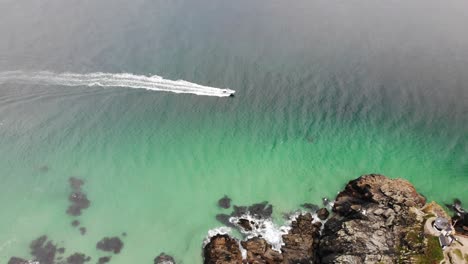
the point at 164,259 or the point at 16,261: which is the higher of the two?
the point at 164,259

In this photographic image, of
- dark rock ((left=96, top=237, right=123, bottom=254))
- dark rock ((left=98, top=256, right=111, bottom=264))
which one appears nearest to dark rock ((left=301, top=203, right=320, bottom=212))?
dark rock ((left=96, top=237, right=123, bottom=254))

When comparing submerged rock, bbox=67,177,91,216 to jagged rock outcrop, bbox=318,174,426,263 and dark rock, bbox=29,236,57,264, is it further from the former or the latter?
jagged rock outcrop, bbox=318,174,426,263

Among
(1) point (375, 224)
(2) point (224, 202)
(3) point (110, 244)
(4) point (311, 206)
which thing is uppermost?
(2) point (224, 202)

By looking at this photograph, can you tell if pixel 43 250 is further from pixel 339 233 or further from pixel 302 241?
pixel 339 233

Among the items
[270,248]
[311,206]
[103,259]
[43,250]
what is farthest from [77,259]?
[311,206]

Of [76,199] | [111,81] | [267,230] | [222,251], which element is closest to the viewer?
[222,251]

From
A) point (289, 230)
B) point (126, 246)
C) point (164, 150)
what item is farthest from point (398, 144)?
point (126, 246)
